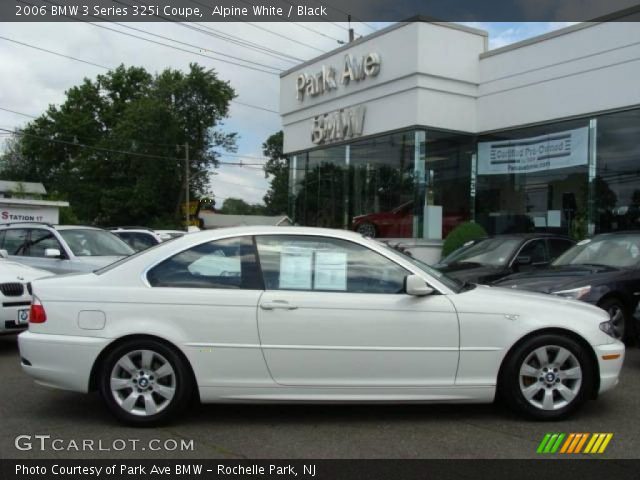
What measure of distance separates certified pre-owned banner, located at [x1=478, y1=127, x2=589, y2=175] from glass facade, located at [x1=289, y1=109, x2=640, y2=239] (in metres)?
0.03

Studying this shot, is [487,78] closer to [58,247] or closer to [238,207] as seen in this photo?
Answer: [58,247]

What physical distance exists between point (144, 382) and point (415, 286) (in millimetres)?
2177

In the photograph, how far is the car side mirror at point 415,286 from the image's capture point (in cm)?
484

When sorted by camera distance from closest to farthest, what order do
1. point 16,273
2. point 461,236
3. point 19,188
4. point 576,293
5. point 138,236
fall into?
1. point 576,293
2. point 16,273
3. point 138,236
4. point 461,236
5. point 19,188

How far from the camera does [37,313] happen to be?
5.02 m

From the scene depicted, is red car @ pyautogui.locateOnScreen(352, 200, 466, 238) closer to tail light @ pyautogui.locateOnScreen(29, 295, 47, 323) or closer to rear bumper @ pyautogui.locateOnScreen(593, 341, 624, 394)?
rear bumper @ pyautogui.locateOnScreen(593, 341, 624, 394)

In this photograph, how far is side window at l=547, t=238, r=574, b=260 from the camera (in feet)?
36.3

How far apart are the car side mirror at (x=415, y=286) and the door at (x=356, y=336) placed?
0.08m

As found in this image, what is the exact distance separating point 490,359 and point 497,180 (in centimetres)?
1362

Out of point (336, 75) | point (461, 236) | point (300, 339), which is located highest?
point (336, 75)

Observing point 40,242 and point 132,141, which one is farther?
point 132,141

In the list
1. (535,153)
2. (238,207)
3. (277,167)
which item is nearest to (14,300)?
(535,153)
